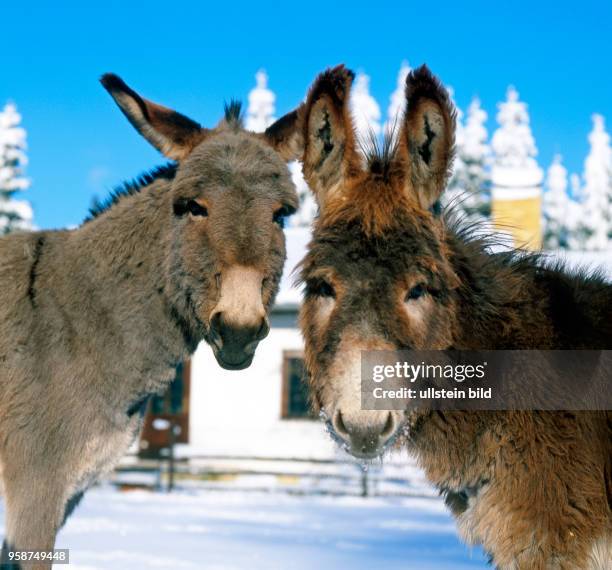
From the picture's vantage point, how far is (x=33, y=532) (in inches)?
158

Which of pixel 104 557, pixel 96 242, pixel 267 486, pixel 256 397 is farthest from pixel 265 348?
pixel 96 242

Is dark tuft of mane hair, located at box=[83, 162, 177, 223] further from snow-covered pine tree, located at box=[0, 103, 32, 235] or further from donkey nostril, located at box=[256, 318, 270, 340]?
snow-covered pine tree, located at box=[0, 103, 32, 235]

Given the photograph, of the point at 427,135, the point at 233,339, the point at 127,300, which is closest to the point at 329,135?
the point at 427,135

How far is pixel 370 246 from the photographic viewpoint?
9.96ft

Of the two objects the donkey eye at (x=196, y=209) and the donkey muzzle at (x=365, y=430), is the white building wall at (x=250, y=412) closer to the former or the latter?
the donkey eye at (x=196, y=209)

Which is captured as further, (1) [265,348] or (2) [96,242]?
(1) [265,348]

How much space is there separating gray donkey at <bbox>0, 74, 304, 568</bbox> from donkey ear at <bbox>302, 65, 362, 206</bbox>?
941mm

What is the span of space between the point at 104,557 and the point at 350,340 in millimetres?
5949

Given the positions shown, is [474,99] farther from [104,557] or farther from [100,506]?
[104,557]

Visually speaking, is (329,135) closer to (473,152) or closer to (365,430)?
(365,430)

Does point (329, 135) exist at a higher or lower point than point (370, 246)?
higher

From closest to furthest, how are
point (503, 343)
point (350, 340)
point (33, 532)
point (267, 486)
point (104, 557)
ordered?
point (350, 340) → point (503, 343) → point (33, 532) → point (104, 557) → point (267, 486)

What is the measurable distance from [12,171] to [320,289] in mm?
31395

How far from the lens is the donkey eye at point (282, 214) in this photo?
4.52m
